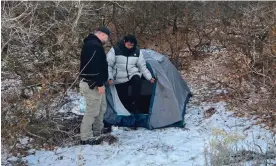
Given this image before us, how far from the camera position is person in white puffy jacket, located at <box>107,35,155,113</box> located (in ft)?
20.6

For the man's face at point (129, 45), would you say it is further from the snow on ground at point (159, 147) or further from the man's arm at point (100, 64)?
the snow on ground at point (159, 147)

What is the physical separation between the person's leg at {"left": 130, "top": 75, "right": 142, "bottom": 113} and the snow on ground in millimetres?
388

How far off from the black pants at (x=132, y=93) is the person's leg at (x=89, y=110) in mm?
885

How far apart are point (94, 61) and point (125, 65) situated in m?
1.02

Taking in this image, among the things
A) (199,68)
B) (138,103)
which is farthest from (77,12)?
(199,68)

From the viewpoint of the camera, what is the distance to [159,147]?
5.56m

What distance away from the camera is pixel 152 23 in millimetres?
9609

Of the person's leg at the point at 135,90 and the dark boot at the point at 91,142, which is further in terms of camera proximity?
the person's leg at the point at 135,90

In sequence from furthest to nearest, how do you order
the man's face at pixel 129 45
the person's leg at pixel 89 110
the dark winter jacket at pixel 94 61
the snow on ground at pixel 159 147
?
the man's face at pixel 129 45, the person's leg at pixel 89 110, the dark winter jacket at pixel 94 61, the snow on ground at pixel 159 147

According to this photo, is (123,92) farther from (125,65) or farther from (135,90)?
(125,65)

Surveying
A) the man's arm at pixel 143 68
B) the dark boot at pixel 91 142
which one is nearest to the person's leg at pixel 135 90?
the man's arm at pixel 143 68

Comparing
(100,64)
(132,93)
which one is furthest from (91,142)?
(132,93)

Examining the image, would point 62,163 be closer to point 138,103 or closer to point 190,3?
point 138,103

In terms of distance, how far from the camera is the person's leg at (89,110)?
555 centimetres
